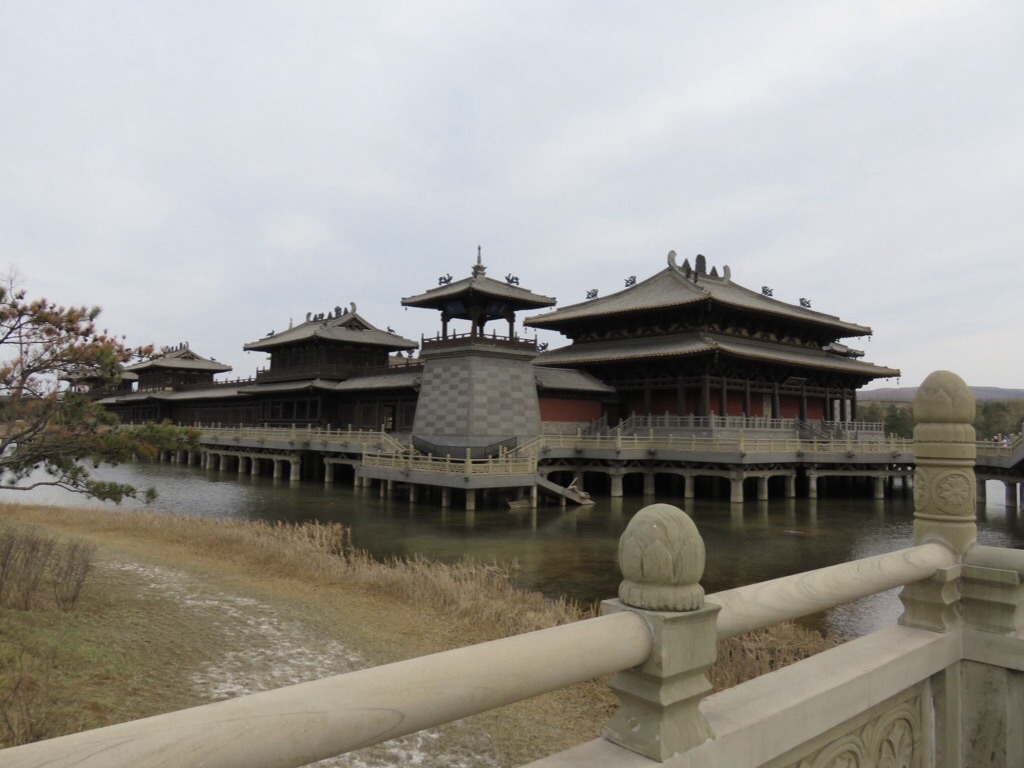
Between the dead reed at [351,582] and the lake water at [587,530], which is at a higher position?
the dead reed at [351,582]

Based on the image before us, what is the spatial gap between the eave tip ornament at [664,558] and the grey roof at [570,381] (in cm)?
2920

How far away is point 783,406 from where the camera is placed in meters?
36.2

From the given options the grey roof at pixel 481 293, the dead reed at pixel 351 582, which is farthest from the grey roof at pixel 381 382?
the dead reed at pixel 351 582

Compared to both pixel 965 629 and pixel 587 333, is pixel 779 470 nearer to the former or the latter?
pixel 587 333

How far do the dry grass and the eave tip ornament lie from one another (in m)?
4.13

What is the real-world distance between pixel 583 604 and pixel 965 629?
8.74 metres

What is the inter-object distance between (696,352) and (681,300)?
141 inches

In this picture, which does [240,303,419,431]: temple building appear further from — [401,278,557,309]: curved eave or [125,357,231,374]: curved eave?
[125,357,231,374]: curved eave

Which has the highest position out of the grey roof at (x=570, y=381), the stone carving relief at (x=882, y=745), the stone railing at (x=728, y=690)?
the grey roof at (x=570, y=381)

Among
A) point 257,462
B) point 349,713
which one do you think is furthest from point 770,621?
point 257,462

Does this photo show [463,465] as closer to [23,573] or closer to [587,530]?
[587,530]

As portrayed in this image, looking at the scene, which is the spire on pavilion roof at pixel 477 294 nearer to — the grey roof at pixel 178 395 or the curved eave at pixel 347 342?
the curved eave at pixel 347 342

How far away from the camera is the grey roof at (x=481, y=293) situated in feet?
93.9

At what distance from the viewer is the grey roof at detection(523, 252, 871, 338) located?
106 feet
